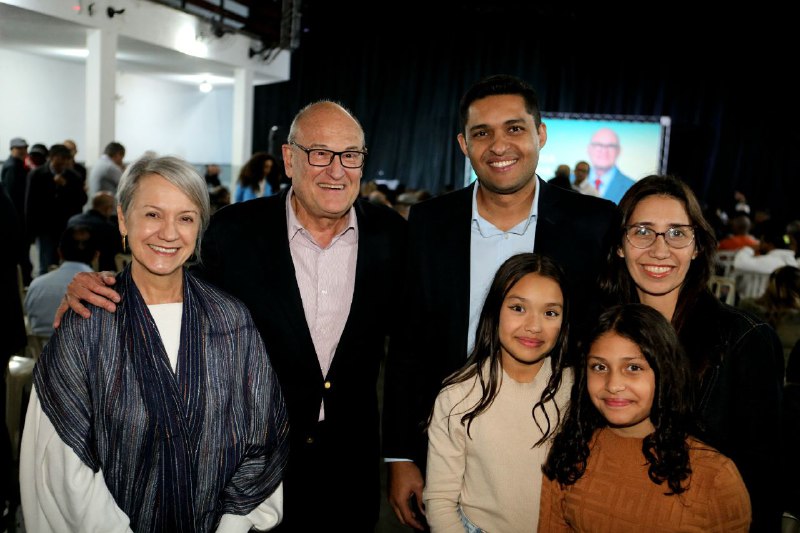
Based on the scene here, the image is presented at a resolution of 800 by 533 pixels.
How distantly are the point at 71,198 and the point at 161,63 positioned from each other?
4.08 m

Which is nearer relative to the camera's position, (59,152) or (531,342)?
(531,342)

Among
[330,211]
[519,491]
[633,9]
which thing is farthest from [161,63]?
[519,491]

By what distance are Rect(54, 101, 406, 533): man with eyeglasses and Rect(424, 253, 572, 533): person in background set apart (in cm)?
37

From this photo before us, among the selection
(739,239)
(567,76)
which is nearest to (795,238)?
(739,239)

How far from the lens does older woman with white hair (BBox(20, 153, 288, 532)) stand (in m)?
1.39

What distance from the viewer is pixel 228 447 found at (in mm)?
1507

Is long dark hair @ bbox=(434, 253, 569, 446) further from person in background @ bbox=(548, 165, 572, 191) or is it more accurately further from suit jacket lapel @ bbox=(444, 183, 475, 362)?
person in background @ bbox=(548, 165, 572, 191)

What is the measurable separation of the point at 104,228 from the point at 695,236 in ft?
13.8

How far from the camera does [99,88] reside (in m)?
7.19

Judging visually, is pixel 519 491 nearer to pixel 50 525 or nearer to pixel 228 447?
pixel 228 447

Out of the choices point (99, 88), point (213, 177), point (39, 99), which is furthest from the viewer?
point (39, 99)

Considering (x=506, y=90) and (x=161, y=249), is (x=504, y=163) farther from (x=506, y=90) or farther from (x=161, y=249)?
(x=161, y=249)

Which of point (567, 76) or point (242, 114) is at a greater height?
point (567, 76)

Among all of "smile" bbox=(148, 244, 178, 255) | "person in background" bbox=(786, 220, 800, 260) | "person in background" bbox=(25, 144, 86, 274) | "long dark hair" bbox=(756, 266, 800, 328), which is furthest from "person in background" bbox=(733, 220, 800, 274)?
Result: "person in background" bbox=(25, 144, 86, 274)
